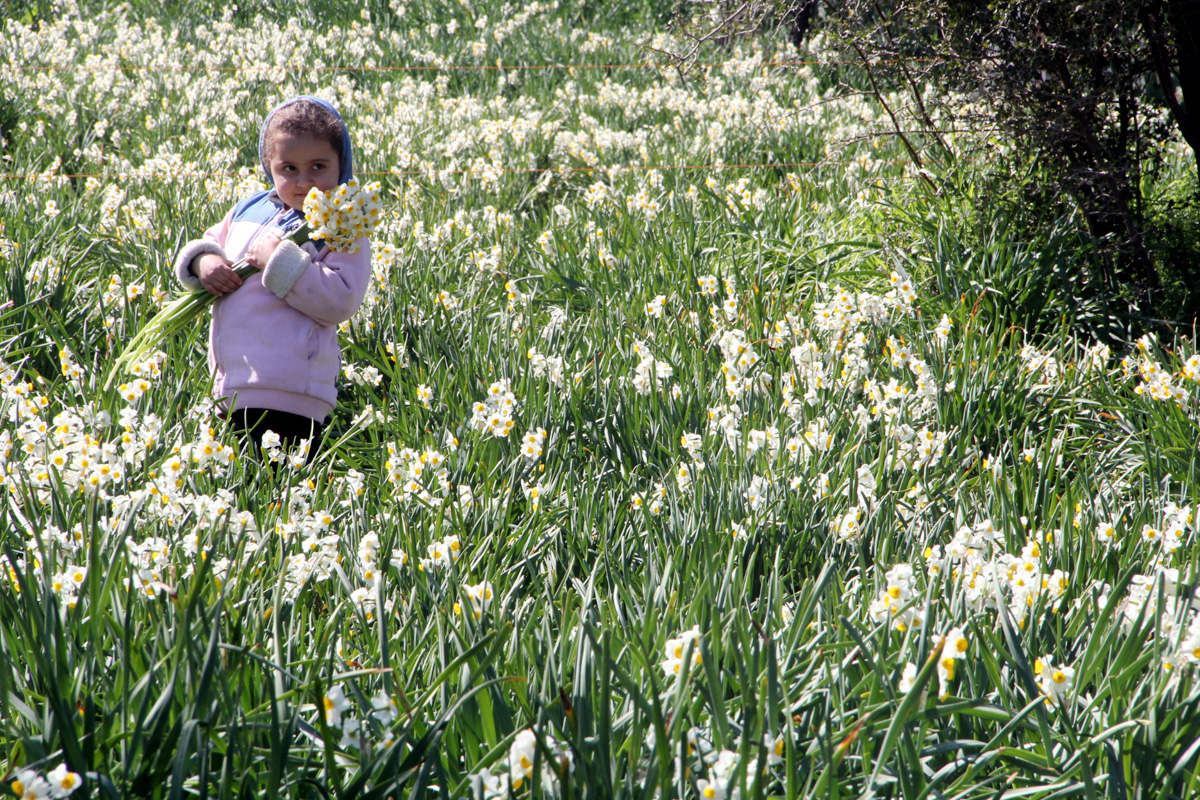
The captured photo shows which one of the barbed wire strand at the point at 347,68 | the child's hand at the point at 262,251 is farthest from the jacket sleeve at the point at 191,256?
the barbed wire strand at the point at 347,68

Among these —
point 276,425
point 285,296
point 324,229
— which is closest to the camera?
point 324,229

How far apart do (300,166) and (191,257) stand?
1.45 ft

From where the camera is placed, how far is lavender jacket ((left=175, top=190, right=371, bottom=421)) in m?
2.85

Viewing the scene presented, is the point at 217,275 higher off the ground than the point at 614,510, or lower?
higher

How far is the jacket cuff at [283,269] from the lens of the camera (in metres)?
2.80

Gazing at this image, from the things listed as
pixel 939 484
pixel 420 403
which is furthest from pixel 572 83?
pixel 939 484

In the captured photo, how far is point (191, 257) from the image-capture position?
2934 mm

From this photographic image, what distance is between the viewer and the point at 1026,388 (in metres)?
3.27

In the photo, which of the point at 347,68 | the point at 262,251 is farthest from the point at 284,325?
the point at 347,68

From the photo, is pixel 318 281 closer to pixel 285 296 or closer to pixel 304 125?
pixel 285 296

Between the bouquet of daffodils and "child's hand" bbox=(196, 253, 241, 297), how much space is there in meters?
0.03

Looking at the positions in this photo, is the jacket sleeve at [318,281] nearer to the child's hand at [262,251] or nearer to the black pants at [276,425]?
the child's hand at [262,251]

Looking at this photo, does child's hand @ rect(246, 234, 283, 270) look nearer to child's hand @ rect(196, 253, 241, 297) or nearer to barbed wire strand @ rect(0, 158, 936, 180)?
child's hand @ rect(196, 253, 241, 297)

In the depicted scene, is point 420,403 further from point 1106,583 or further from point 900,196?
point 900,196
